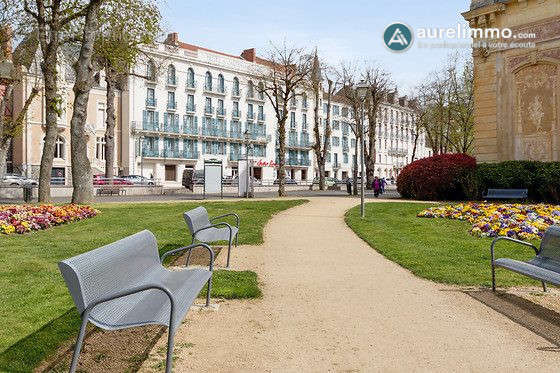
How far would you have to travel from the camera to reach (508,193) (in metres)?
20.1

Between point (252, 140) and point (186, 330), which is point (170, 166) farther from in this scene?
point (186, 330)

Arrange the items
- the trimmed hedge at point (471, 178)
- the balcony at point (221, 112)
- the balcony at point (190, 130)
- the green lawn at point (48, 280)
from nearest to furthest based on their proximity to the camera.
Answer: the green lawn at point (48, 280)
the trimmed hedge at point (471, 178)
the balcony at point (190, 130)
the balcony at point (221, 112)

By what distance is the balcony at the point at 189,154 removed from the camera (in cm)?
6208

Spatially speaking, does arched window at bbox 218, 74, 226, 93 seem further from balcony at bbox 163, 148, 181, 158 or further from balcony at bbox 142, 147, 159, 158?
balcony at bbox 142, 147, 159, 158

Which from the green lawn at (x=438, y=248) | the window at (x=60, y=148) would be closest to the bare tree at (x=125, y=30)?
the green lawn at (x=438, y=248)

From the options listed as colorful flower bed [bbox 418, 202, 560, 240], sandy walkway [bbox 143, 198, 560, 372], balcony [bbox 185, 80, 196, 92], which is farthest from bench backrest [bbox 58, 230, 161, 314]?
balcony [bbox 185, 80, 196, 92]

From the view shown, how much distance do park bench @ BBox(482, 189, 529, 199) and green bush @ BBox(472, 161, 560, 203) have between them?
0.89 feet

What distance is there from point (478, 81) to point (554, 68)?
3.35 metres

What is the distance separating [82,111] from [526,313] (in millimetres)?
17213

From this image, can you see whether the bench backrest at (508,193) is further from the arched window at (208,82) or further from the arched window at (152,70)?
the arched window at (208,82)

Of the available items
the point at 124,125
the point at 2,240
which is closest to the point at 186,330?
the point at 2,240

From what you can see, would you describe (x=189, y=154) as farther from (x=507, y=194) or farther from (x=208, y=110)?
(x=507, y=194)

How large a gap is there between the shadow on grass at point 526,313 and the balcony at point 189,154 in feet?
190

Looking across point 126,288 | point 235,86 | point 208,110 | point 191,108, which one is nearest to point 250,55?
point 235,86
